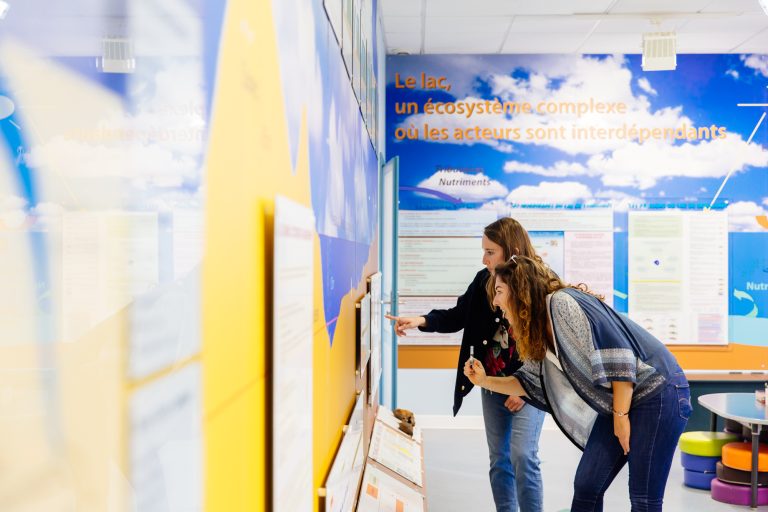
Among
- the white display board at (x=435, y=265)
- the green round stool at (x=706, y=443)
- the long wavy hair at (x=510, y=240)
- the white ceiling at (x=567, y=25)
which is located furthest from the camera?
the white display board at (x=435, y=265)

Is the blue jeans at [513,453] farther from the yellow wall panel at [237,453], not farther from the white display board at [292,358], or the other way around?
the yellow wall panel at [237,453]

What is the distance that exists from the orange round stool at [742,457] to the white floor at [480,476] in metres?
0.24

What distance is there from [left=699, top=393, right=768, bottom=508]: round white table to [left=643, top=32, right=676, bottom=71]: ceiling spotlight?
2.39m

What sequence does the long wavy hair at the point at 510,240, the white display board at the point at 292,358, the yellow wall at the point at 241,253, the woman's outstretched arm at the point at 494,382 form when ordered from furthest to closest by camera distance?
the long wavy hair at the point at 510,240
the woman's outstretched arm at the point at 494,382
the white display board at the point at 292,358
the yellow wall at the point at 241,253

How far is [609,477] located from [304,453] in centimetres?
161

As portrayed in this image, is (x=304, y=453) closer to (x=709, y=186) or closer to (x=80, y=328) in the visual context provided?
(x=80, y=328)

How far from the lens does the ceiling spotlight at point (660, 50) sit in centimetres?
461

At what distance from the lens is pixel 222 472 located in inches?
27.3

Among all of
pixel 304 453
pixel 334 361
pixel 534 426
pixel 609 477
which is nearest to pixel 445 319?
pixel 534 426

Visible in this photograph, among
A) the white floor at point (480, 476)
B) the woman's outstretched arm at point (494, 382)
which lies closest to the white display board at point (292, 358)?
the woman's outstretched arm at point (494, 382)

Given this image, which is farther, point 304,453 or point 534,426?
point 534,426

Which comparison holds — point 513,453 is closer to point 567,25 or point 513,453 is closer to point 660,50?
point 660,50

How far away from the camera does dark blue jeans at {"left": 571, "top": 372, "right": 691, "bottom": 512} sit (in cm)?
222

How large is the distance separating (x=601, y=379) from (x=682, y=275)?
377cm
